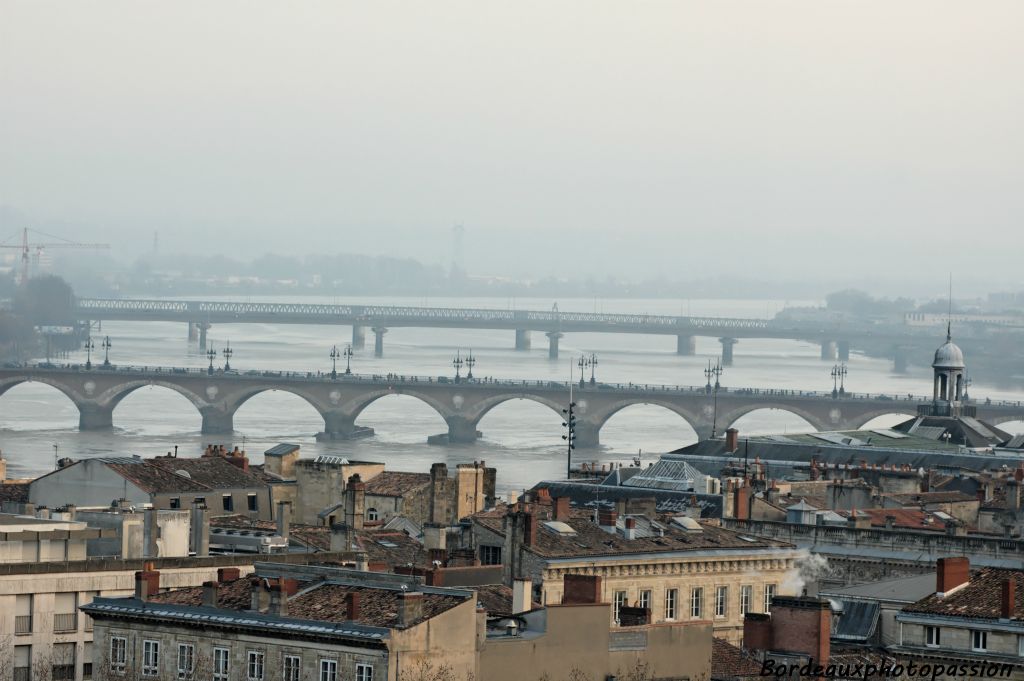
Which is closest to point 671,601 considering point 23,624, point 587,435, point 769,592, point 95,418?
point 769,592

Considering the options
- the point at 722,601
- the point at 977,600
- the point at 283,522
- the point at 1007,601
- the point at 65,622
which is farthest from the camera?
the point at 283,522

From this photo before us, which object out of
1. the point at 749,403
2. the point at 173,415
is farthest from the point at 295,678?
the point at 173,415

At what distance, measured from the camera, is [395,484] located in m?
50.8

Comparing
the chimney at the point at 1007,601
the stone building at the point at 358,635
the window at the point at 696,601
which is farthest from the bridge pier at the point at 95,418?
the chimney at the point at 1007,601

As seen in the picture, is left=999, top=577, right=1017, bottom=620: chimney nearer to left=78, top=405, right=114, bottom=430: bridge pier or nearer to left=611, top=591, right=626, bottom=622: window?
left=611, top=591, right=626, bottom=622: window

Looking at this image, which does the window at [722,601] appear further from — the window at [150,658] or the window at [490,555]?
the window at [150,658]

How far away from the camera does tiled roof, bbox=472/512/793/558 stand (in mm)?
32906

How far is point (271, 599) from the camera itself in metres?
24.6

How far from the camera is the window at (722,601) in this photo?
3412 cm

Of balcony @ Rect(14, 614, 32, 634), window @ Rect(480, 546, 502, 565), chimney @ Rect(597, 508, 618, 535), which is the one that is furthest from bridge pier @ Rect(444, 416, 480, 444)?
balcony @ Rect(14, 614, 32, 634)

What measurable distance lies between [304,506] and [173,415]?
10040 centimetres

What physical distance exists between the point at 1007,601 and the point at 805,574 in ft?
32.2

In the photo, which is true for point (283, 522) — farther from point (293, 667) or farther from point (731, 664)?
point (293, 667)

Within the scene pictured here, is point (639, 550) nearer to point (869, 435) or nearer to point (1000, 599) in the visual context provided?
point (1000, 599)
